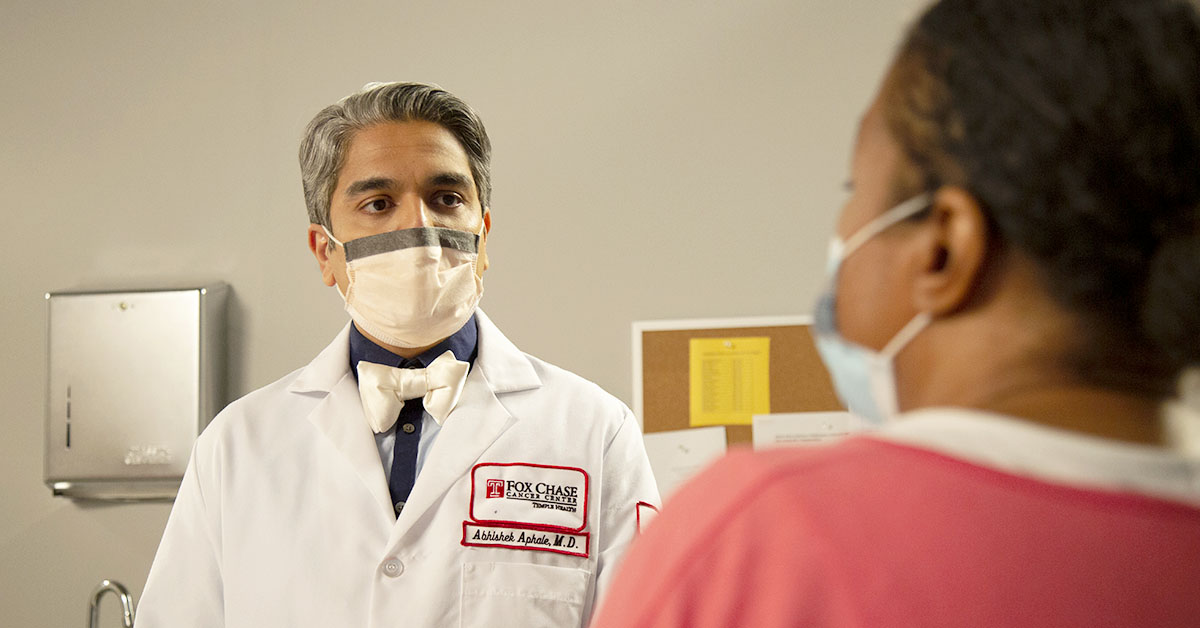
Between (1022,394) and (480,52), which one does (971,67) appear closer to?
(1022,394)

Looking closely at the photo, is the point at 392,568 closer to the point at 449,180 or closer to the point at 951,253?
the point at 449,180

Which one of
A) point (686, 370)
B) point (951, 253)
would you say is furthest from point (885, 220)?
point (686, 370)

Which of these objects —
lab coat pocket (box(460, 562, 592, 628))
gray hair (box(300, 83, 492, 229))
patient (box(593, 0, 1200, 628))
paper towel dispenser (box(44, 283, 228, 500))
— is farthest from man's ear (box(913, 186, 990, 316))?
paper towel dispenser (box(44, 283, 228, 500))

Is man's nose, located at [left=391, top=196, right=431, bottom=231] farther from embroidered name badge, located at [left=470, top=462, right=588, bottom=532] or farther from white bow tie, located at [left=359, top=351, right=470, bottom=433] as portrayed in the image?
embroidered name badge, located at [left=470, top=462, right=588, bottom=532]

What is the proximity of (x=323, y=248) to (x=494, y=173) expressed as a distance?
2.10ft

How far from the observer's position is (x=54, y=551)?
2016 mm

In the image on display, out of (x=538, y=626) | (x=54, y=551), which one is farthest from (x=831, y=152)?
(x=54, y=551)

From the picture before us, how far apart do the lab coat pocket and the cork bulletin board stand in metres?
0.72

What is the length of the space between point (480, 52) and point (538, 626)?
4.14ft

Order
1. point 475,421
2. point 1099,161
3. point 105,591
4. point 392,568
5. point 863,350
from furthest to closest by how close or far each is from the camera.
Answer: point 105,591
point 475,421
point 392,568
point 863,350
point 1099,161

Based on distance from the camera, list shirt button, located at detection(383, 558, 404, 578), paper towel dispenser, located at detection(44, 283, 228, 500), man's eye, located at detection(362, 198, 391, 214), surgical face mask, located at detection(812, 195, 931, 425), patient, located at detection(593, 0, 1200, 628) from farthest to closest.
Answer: paper towel dispenser, located at detection(44, 283, 228, 500) < man's eye, located at detection(362, 198, 391, 214) < shirt button, located at detection(383, 558, 404, 578) < surgical face mask, located at detection(812, 195, 931, 425) < patient, located at detection(593, 0, 1200, 628)

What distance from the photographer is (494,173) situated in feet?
6.66

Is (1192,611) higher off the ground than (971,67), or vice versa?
(971,67)

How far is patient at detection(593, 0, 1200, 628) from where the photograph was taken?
38 centimetres
